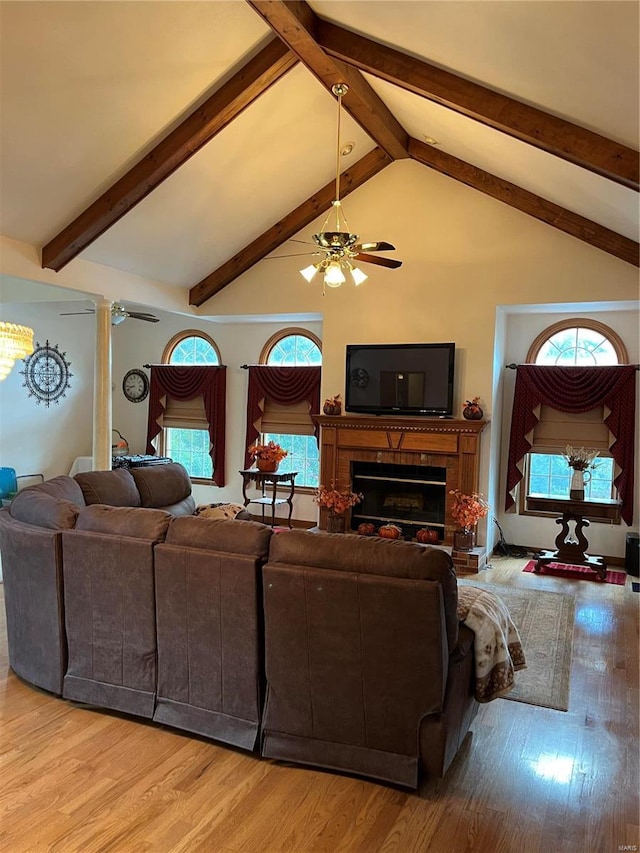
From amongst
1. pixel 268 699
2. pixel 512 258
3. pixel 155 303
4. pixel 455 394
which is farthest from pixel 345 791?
pixel 155 303

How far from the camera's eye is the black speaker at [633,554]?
244 inches

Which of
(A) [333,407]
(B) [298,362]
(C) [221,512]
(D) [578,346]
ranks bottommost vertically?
(C) [221,512]

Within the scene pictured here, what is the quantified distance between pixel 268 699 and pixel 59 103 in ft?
13.8

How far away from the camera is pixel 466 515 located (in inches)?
240

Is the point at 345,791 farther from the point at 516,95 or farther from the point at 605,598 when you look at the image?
the point at 516,95

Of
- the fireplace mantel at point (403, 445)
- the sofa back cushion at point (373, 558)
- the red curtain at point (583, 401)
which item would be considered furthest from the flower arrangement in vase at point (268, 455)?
the sofa back cushion at point (373, 558)

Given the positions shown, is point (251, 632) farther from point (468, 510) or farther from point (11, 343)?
point (468, 510)

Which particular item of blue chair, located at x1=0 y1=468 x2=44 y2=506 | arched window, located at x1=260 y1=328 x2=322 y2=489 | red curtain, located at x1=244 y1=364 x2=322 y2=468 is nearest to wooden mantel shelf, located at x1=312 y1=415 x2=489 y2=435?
red curtain, located at x1=244 y1=364 x2=322 y2=468

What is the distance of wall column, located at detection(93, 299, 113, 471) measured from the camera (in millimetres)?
6500

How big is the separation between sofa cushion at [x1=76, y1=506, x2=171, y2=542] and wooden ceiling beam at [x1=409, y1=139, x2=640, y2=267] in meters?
4.76

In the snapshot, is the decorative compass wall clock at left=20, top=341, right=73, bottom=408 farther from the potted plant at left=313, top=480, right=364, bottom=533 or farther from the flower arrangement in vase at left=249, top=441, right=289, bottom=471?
the potted plant at left=313, top=480, right=364, bottom=533

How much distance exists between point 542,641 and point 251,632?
256 centimetres

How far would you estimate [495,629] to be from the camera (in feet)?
9.57

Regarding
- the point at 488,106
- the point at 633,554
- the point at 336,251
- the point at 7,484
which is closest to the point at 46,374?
the point at 7,484
